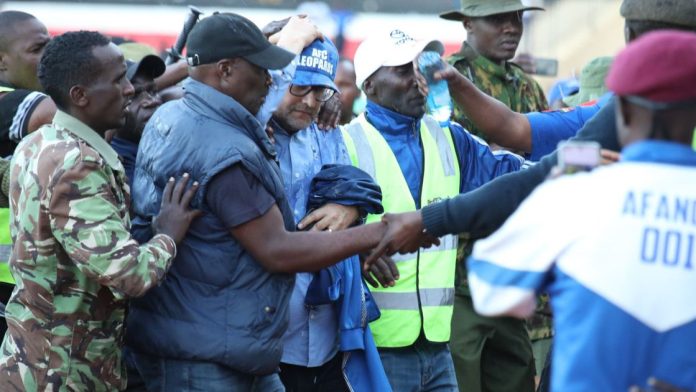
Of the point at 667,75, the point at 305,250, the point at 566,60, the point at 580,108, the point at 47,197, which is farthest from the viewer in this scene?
the point at 566,60

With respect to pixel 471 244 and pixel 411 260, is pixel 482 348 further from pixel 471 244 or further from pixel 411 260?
pixel 411 260

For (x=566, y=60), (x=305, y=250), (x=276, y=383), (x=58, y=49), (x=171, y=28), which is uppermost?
(x=58, y=49)

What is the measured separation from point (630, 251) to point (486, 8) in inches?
180

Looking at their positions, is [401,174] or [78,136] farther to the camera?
[401,174]

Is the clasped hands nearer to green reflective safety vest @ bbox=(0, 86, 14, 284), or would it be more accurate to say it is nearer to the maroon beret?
green reflective safety vest @ bbox=(0, 86, 14, 284)

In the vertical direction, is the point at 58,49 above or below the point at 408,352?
above

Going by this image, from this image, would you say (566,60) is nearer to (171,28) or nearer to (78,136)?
(171,28)

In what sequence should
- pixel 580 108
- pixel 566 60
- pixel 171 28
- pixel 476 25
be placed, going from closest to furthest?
1. pixel 580 108
2. pixel 476 25
3. pixel 171 28
4. pixel 566 60

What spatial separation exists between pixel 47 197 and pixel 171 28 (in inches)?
478

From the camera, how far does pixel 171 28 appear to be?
16344 millimetres

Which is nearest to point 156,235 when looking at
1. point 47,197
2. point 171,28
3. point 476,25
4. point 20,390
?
point 47,197

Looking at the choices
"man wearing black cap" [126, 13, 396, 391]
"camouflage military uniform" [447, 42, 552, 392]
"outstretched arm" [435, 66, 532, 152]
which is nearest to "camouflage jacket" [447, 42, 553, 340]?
"camouflage military uniform" [447, 42, 552, 392]

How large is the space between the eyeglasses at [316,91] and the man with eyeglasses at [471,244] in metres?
1.06

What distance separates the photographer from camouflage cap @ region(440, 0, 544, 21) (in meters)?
7.63
